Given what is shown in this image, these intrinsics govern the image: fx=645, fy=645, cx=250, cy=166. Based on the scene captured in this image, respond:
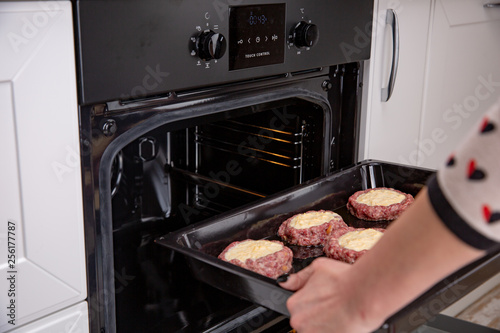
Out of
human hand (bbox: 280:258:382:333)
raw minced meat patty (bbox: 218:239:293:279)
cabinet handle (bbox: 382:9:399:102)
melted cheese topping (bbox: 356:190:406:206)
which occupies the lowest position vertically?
raw minced meat patty (bbox: 218:239:293:279)

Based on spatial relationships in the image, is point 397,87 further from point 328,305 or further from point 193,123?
point 328,305

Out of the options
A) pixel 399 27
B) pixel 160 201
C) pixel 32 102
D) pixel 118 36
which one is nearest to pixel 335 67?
pixel 399 27

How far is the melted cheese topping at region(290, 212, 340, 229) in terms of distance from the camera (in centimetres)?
136

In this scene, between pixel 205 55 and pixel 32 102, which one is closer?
pixel 32 102

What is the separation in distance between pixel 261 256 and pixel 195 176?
461 millimetres

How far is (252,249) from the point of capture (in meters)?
1.24

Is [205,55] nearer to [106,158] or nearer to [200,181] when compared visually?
[106,158]

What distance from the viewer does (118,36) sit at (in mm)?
1005

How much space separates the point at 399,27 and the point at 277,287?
3.04 ft

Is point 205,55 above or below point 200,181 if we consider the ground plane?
above

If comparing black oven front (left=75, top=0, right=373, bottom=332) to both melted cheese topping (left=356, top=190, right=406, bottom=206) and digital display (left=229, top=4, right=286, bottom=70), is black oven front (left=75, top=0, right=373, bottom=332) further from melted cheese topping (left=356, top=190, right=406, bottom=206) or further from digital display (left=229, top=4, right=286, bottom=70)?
melted cheese topping (left=356, top=190, right=406, bottom=206)

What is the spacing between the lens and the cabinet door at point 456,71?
71.5 inches

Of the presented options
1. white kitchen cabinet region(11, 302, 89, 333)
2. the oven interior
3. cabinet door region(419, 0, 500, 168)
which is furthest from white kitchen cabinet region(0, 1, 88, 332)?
cabinet door region(419, 0, 500, 168)

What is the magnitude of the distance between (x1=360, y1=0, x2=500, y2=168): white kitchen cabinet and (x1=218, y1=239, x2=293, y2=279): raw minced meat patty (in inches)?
19.9
